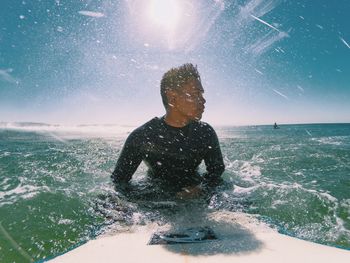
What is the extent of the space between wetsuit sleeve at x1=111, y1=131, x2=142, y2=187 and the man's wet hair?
673mm

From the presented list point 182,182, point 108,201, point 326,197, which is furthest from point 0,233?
point 326,197

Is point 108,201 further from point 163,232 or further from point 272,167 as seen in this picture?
point 272,167

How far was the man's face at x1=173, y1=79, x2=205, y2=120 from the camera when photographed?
371cm

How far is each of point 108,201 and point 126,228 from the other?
943 mm

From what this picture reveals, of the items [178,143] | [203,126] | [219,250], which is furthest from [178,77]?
[219,250]

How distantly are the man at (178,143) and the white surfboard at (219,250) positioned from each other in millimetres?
1272

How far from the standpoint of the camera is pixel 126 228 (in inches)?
109

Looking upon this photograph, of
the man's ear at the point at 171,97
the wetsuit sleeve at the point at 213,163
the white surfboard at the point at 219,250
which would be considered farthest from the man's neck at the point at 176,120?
the white surfboard at the point at 219,250

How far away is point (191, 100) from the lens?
3697mm

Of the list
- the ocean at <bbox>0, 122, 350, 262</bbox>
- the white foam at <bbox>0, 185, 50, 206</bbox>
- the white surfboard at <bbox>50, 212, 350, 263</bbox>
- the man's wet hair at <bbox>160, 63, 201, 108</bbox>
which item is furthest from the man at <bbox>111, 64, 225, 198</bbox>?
the white foam at <bbox>0, 185, 50, 206</bbox>

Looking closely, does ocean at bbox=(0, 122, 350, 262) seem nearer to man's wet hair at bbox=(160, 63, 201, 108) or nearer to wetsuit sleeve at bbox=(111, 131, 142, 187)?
wetsuit sleeve at bbox=(111, 131, 142, 187)

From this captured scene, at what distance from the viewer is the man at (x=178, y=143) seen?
3.73m

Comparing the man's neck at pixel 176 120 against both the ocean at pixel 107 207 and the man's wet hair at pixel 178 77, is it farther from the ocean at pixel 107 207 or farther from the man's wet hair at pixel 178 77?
the ocean at pixel 107 207

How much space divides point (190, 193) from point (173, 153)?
59 centimetres
